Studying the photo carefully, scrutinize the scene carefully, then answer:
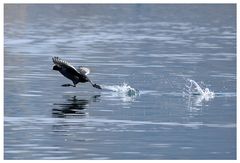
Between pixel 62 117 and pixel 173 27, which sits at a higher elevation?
pixel 173 27

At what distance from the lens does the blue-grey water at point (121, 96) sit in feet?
66.9

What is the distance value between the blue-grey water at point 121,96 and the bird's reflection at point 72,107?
0.02 metres

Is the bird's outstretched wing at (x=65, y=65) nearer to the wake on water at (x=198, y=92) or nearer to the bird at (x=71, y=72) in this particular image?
the bird at (x=71, y=72)

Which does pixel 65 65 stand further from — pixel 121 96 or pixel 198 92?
pixel 198 92

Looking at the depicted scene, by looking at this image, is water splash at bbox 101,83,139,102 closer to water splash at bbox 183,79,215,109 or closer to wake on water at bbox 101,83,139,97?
wake on water at bbox 101,83,139,97

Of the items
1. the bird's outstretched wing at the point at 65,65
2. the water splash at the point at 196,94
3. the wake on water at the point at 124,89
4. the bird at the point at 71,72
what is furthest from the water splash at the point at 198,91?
the bird's outstretched wing at the point at 65,65

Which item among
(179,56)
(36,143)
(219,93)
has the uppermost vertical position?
(179,56)

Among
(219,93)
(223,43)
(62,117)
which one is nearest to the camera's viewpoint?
(62,117)

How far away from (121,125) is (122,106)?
286cm

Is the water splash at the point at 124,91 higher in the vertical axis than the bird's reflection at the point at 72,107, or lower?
higher

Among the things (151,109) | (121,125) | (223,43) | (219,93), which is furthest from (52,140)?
(223,43)

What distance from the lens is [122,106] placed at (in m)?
25.5

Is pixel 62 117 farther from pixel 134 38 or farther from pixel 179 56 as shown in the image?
pixel 134 38

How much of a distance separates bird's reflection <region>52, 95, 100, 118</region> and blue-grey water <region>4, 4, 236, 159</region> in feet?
0.07
